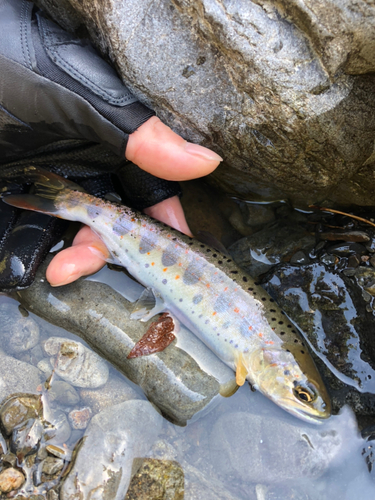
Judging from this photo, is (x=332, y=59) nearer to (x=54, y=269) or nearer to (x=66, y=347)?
(x=54, y=269)

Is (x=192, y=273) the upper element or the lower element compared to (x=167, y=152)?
lower

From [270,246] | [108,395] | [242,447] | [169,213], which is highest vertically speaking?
[270,246]

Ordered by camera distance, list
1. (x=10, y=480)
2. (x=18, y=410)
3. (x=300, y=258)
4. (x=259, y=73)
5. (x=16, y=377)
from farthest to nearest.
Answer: (x=300, y=258), (x=16, y=377), (x=18, y=410), (x=10, y=480), (x=259, y=73)

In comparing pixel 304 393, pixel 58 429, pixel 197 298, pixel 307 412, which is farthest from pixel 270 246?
pixel 58 429

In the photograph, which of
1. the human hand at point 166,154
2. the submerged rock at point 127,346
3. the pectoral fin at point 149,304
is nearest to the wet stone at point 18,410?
the submerged rock at point 127,346

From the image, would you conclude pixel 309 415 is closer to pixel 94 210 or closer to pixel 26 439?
pixel 26 439

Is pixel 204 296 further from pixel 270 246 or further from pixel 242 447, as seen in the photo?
pixel 242 447

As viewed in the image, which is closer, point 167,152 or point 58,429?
point 167,152

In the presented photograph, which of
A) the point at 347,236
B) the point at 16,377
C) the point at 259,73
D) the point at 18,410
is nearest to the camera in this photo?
the point at 259,73

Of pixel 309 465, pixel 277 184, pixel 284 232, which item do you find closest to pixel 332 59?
pixel 277 184
